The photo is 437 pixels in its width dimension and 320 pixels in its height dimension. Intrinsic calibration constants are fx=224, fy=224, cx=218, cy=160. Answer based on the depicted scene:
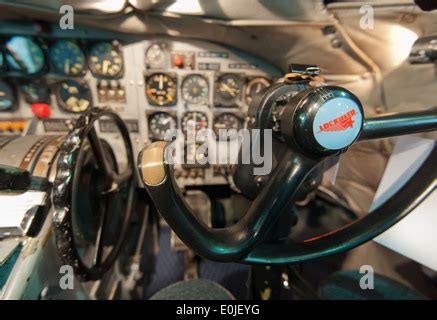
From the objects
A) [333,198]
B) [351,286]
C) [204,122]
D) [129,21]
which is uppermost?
[129,21]

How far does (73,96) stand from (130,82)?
398 mm

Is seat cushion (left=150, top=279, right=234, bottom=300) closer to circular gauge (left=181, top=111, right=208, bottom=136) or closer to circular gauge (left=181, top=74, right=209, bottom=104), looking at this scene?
circular gauge (left=181, top=111, right=208, bottom=136)

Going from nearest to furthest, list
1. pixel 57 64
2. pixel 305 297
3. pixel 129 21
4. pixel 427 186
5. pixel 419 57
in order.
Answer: pixel 427 186 < pixel 419 57 < pixel 305 297 < pixel 129 21 < pixel 57 64

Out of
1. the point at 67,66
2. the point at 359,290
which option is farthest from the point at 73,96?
the point at 359,290

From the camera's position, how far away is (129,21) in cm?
119

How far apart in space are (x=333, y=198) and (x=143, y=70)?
153 centimetres

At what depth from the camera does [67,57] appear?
4.65 feet

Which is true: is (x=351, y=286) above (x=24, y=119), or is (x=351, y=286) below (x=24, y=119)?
below

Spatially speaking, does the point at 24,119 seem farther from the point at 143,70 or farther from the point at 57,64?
the point at 143,70

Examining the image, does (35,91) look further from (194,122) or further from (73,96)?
(194,122)

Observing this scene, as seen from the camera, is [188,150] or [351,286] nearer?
[351,286]

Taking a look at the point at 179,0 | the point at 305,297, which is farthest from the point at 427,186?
the point at 179,0

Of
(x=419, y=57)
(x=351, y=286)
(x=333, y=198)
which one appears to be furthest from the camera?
(x=333, y=198)

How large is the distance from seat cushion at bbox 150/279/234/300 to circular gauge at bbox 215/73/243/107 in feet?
3.69
